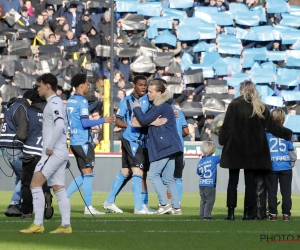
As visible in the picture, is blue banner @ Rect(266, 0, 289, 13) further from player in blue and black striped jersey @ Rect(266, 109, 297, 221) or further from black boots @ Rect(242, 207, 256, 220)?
black boots @ Rect(242, 207, 256, 220)

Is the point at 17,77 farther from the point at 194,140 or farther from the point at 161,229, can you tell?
the point at 161,229

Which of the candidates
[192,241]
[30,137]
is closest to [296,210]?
[30,137]

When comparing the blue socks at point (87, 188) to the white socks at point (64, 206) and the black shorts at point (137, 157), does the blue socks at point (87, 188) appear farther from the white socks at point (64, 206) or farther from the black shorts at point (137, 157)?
the white socks at point (64, 206)

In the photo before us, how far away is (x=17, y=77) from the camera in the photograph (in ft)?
84.9

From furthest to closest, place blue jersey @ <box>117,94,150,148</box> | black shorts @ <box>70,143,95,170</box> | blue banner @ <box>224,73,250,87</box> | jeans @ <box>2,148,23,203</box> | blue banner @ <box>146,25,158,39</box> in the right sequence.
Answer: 1. blue banner @ <box>146,25,158,39</box>
2. blue banner @ <box>224,73,250,87</box>
3. blue jersey @ <box>117,94,150,148</box>
4. black shorts @ <box>70,143,95,170</box>
5. jeans @ <box>2,148,23,203</box>

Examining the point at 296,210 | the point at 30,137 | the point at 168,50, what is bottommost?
the point at 296,210

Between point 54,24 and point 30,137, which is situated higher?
point 54,24

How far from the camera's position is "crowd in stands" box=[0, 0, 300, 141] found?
86.3 feet

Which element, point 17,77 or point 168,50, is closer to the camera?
point 17,77

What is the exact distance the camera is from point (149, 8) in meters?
30.6

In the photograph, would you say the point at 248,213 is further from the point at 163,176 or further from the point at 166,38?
the point at 166,38

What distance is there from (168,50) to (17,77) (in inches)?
217

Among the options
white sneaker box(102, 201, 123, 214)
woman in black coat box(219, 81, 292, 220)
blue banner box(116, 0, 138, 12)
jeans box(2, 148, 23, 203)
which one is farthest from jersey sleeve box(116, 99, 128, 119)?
blue banner box(116, 0, 138, 12)

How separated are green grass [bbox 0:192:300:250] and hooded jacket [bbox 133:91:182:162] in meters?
0.87
